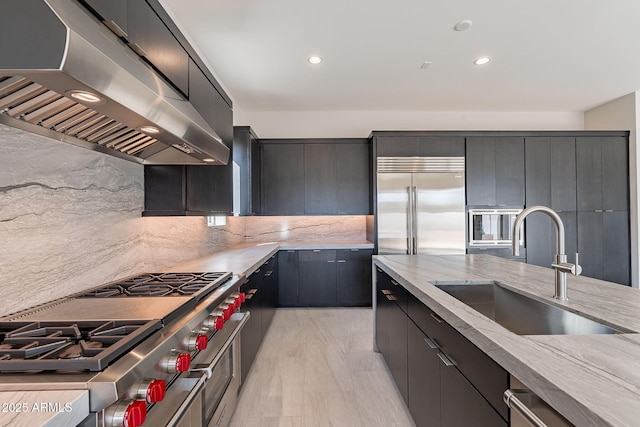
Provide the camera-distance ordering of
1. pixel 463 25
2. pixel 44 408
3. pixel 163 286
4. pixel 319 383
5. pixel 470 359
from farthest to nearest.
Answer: pixel 463 25
pixel 319 383
pixel 163 286
pixel 470 359
pixel 44 408

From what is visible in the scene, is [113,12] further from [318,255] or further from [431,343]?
[318,255]

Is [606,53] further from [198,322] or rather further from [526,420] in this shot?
[198,322]

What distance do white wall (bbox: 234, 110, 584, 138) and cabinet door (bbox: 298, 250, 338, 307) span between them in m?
1.86

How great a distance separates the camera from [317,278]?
436 centimetres

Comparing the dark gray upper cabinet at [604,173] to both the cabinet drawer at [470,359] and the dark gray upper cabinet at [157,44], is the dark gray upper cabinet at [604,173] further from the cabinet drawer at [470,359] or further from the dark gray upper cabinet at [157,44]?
the dark gray upper cabinet at [157,44]

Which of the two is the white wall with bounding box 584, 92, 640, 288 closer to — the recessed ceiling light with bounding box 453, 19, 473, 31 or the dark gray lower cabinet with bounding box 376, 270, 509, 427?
the recessed ceiling light with bounding box 453, 19, 473, 31

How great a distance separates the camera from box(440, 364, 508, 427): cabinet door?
994 millimetres

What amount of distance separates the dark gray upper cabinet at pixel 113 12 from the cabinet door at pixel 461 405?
1844mm

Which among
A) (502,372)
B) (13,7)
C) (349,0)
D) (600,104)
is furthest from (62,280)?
(600,104)

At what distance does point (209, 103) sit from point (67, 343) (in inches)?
70.9

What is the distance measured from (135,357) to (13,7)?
96 cm

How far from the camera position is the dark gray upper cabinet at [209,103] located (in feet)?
6.63

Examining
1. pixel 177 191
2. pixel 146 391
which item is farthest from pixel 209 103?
pixel 146 391

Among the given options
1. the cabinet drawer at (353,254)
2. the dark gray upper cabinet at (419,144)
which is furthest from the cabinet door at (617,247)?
the cabinet drawer at (353,254)
